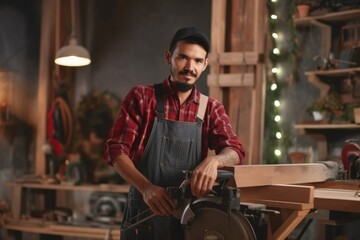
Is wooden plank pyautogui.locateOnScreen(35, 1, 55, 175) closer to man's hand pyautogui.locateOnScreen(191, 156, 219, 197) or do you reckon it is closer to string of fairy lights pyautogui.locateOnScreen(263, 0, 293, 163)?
string of fairy lights pyautogui.locateOnScreen(263, 0, 293, 163)

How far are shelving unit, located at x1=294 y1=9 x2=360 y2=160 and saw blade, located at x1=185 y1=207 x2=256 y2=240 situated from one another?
2.93 metres

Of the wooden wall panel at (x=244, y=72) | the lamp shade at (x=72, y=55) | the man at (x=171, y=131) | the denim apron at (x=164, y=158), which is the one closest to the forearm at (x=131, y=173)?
the man at (x=171, y=131)

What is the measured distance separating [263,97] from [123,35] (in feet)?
7.19

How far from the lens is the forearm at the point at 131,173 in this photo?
2.66 meters

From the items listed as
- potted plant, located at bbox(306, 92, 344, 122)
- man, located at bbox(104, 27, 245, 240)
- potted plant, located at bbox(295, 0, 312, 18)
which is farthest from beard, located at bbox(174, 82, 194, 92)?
potted plant, located at bbox(295, 0, 312, 18)

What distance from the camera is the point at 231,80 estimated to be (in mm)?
5254

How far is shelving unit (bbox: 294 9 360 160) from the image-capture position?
495 cm

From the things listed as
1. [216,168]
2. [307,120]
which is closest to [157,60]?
[307,120]

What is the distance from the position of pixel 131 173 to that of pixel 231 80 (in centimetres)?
272

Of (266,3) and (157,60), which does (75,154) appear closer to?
(157,60)

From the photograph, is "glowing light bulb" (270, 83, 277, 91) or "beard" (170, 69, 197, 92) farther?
"glowing light bulb" (270, 83, 277, 91)

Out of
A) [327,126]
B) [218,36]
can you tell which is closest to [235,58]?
[218,36]

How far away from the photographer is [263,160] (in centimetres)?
535

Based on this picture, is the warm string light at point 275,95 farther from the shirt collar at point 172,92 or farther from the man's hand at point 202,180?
the man's hand at point 202,180
